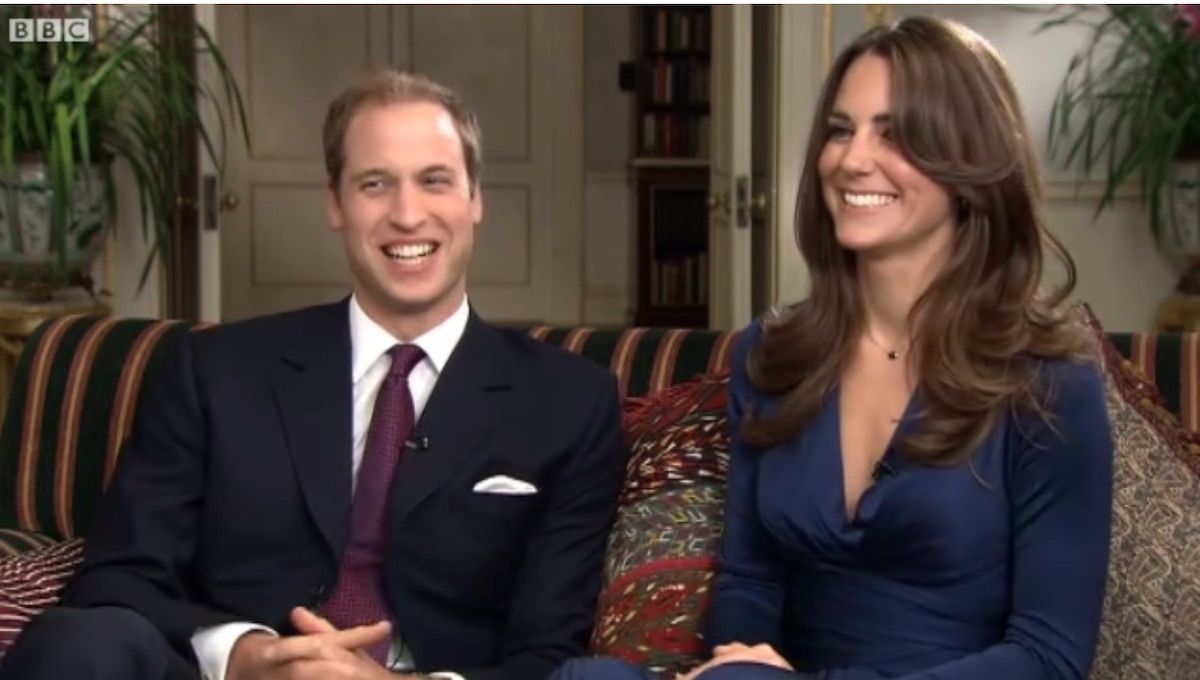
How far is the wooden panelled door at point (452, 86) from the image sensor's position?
6.23 metres

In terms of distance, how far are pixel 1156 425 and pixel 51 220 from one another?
8.68 feet

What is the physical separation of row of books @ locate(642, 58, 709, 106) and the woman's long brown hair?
5915mm

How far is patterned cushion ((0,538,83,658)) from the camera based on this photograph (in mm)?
1660

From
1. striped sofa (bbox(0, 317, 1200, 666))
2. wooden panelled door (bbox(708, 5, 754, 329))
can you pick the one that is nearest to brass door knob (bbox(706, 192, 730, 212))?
wooden panelled door (bbox(708, 5, 754, 329))

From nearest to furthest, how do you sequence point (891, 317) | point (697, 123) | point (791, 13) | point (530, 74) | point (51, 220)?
point (891, 317) → point (51, 220) → point (791, 13) → point (530, 74) → point (697, 123)

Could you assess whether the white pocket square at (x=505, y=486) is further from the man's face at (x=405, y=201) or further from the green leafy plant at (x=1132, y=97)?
the green leafy plant at (x=1132, y=97)

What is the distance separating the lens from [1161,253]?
402cm

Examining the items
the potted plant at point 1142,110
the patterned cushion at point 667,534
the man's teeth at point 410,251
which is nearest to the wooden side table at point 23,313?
the man's teeth at point 410,251

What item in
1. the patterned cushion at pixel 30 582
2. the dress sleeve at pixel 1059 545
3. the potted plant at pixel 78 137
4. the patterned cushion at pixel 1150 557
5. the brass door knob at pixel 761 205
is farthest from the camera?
the brass door knob at pixel 761 205

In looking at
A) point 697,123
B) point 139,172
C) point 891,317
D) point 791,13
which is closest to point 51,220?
point 139,172

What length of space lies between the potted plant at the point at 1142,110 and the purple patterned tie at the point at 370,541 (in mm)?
2466

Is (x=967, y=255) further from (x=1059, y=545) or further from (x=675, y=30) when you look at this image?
(x=675, y=30)

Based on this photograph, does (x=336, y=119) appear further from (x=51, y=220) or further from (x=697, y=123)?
(x=697, y=123)

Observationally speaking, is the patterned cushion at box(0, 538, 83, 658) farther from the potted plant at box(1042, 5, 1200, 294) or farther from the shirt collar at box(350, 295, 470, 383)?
the potted plant at box(1042, 5, 1200, 294)
